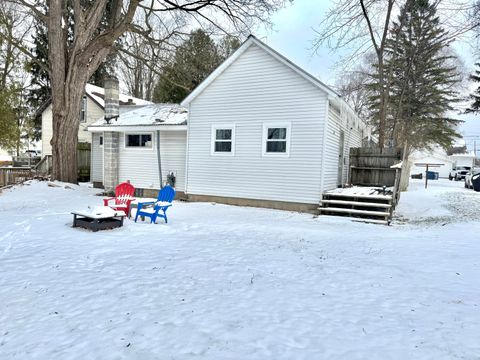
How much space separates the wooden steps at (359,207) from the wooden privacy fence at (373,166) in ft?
13.3

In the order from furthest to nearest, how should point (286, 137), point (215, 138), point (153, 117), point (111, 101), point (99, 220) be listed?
point (111, 101) → point (153, 117) → point (215, 138) → point (286, 137) → point (99, 220)

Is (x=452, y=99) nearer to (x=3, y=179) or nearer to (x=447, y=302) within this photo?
(x=447, y=302)

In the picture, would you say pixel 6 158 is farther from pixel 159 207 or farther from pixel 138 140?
pixel 159 207

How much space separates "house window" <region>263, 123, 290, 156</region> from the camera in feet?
34.5

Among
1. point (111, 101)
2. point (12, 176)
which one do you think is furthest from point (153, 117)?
point (12, 176)

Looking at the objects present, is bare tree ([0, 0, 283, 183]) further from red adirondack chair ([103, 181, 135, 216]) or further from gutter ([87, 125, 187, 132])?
red adirondack chair ([103, 181, 135, 216])

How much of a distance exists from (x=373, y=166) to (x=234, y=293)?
11.7 metres

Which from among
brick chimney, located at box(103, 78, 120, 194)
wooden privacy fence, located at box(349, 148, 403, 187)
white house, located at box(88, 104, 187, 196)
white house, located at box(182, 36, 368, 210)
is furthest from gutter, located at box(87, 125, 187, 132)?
wooden privacy fence, located at box(349, 148, 403, 187)

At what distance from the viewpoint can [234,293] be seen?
389 centimetres

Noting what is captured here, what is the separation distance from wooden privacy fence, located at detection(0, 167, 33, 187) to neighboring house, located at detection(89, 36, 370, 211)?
6986mm

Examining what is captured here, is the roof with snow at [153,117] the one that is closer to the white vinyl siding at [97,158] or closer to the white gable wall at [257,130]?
the white gable wall at [257,130]

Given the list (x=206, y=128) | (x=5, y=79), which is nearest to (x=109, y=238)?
(x=206, y=128)

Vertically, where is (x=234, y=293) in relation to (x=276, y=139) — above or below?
below

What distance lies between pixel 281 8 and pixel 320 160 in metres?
8.36
